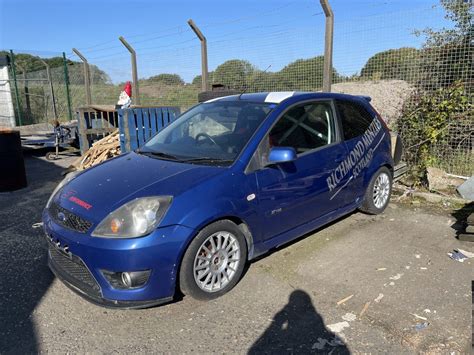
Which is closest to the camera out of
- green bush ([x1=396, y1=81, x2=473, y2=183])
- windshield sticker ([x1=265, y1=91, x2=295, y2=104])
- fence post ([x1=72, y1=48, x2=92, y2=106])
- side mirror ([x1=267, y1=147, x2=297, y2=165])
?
side mirror ([x1=267, y1=147, x2=297, y2=165])

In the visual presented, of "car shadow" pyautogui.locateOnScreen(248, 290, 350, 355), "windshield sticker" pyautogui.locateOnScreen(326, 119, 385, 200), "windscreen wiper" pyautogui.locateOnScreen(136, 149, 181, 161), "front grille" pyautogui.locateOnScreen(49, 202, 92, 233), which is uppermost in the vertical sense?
"windscreen wiper" pyautogui.locateOnScreen(136, 149, 181, 161)

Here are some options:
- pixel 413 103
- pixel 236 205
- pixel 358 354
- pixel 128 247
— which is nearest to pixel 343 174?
pixel 236 205

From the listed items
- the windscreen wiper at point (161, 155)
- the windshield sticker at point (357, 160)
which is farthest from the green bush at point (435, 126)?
the windscreen wiper at point (161, 155)

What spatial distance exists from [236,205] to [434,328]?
1.71 m

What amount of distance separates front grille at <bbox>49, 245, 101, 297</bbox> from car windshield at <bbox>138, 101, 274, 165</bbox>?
1.22 meters

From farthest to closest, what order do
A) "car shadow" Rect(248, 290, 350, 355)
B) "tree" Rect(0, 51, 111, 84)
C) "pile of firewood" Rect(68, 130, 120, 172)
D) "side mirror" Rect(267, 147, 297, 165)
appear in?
"tree" Rect(0, 51, 111, 84)
"pile of firewood" Rect(68, 130, 120, 172)
"side mirror" Rect(267, 147, 297, 165)
"car shadow" Rect(248, 290, 350, 355)

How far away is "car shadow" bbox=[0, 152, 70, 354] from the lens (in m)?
2.78

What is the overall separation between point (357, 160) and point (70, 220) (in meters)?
3.11

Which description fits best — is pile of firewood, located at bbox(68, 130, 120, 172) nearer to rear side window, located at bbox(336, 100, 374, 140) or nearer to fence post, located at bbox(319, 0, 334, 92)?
fence post, located at bbox(319, 0, 334, 92)

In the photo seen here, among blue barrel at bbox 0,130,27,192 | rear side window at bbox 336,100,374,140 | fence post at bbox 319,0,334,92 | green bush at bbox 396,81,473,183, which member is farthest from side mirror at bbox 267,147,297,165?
blue barrel at bbox 0,130,27,192

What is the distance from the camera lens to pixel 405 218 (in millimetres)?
5160

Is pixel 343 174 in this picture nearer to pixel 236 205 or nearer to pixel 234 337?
pixel 236 205

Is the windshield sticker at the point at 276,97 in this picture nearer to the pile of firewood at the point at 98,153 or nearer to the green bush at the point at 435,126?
the green bush at the point at 435,126

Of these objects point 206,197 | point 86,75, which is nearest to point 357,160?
point 206,197
